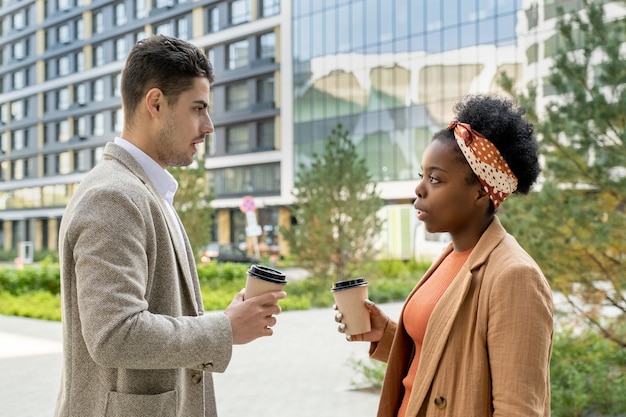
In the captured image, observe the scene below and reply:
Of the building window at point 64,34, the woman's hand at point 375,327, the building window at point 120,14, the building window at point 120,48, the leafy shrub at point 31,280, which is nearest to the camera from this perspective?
the woman's hand at point 375,327

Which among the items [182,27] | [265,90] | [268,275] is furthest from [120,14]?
[268,275]

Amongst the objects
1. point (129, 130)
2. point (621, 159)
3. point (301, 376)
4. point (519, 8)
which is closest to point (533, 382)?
point (129, 130)

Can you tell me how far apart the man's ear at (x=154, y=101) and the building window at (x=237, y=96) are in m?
48.9

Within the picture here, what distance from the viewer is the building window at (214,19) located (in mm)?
53234

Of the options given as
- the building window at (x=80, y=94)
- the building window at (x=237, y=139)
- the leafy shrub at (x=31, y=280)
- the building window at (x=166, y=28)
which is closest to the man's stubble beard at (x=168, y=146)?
the leafy shrub at (x=31, y=280)

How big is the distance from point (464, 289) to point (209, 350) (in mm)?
787

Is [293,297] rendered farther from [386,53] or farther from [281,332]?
[386,53]

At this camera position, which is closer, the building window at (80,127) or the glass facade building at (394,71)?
the glass facade building at (394,71)

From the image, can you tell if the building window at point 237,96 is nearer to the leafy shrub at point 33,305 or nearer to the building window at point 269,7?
the building window at point 269,7

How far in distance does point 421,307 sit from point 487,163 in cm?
52

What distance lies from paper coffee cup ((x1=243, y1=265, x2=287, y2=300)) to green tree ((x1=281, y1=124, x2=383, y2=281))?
57.0 feet

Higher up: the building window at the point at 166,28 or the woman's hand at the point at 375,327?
the building window at the point at 166,28

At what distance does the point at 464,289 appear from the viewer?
7.91ft

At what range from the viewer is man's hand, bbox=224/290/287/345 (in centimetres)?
232
